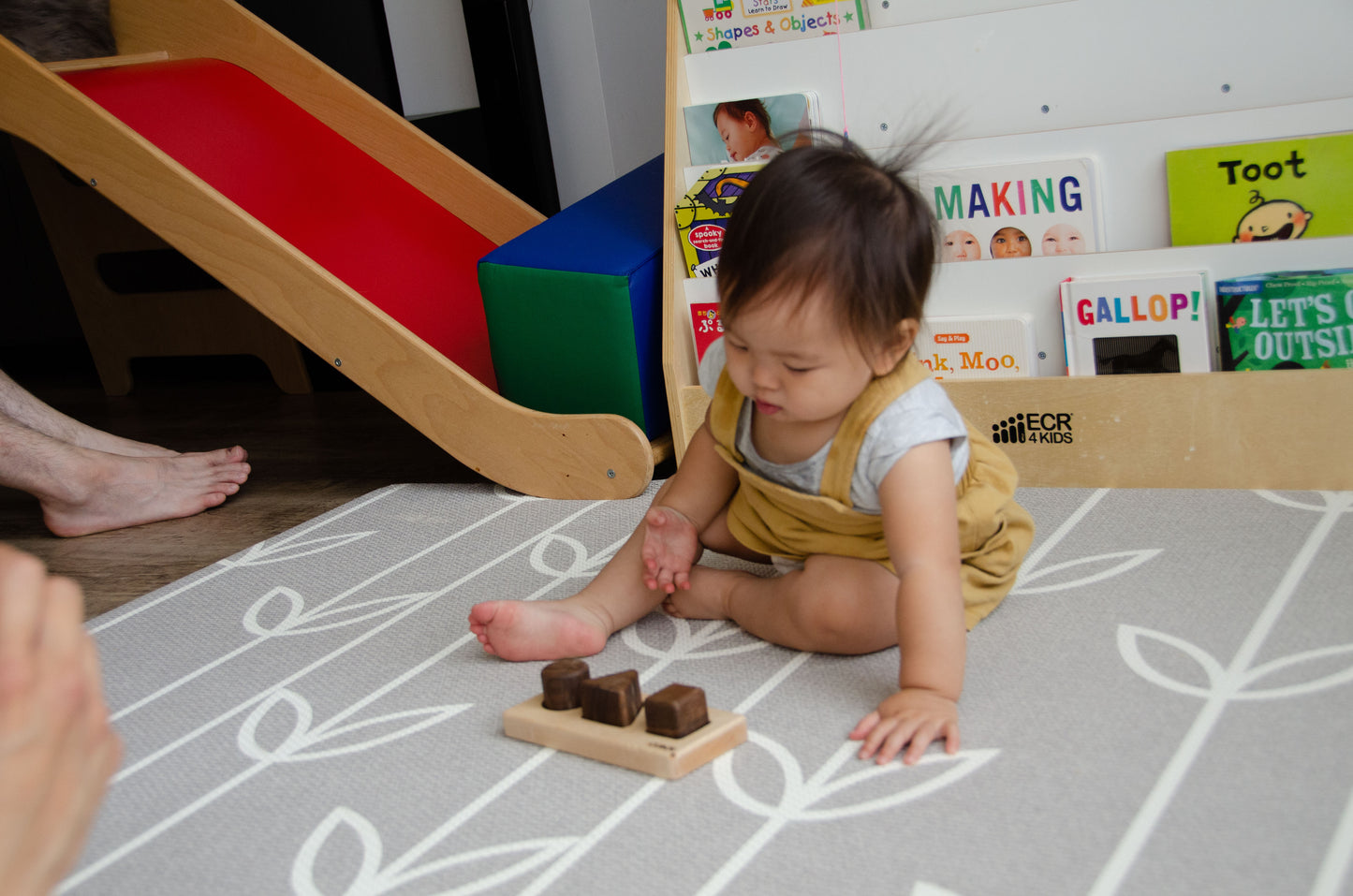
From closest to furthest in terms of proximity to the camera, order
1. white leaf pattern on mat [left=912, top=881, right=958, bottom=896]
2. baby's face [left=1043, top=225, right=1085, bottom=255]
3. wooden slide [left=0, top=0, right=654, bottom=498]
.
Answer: white leaf pattern on mat [left=912, top=881, right=958, bottom=896] < baby's face [left=1043, top=225, right=1085, bottom=255] < wooden slide [left=0, top=0, right=654, bottom=498]

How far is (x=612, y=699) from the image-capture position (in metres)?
0.86

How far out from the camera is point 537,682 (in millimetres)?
993

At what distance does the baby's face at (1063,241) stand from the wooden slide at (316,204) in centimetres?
51

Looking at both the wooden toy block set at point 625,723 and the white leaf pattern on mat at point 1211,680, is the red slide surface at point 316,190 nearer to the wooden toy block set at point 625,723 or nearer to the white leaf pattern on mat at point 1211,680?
the wooden toy block set at point 625,723

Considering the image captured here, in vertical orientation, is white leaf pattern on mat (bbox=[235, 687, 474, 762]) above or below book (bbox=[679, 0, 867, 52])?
below

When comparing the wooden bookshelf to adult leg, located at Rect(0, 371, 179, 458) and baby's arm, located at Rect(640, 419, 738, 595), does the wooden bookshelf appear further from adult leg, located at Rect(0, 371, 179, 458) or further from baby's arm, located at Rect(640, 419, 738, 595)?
adult leg, located at Rect(0, 371, 179, 458)

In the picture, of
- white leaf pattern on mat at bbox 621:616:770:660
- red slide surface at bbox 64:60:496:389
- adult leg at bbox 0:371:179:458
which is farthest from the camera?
red slide surface at bbox 64:60:496:389

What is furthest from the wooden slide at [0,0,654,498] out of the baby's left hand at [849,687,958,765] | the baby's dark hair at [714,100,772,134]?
the baby's left hand at [849,687,958,765]

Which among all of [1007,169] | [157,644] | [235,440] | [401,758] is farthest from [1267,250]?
[235,440]

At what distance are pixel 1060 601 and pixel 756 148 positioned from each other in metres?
0.66

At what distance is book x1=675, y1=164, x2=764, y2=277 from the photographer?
1.37 metres

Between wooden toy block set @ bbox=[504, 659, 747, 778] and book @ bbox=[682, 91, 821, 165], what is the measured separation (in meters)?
0.69

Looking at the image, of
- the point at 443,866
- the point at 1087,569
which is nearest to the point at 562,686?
the point at 443,866

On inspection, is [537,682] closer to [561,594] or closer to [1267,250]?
[561,594]
